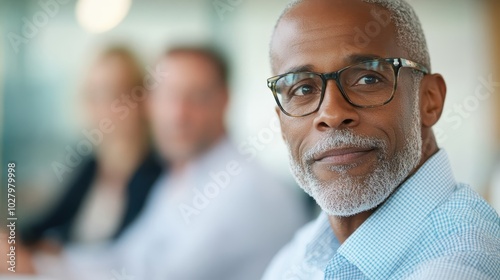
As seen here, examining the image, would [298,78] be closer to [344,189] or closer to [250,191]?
[344,189]

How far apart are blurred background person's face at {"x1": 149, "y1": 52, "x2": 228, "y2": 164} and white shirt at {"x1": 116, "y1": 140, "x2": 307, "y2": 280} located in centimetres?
7

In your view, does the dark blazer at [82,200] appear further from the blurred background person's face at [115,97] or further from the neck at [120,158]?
the blurred background person's face at [115,97]

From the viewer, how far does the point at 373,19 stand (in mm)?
1037

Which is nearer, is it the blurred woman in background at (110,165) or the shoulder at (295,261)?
the shoulder at (295,261)

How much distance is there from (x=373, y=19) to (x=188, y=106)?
133cm

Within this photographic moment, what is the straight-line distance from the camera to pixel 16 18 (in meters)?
2.84

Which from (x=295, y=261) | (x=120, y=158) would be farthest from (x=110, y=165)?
(x=295, y=261)

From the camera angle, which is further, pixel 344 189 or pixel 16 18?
pixel 16 18

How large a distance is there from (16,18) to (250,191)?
158 cm

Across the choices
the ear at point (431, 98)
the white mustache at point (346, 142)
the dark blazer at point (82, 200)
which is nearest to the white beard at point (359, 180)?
the white mustache at point (346, 142)

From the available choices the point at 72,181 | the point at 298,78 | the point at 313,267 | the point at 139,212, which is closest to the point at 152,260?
the point at 139,212

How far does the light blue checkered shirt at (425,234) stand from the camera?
83cm

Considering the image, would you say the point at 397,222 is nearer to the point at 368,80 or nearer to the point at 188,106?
the point at 368,80

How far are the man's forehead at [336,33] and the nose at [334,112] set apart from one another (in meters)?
0.06
